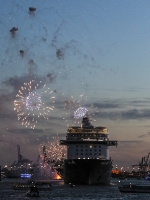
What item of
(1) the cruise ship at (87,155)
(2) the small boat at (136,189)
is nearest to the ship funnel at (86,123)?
(1) the cruise ship at (87,155)

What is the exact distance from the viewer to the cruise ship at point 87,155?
164375mm

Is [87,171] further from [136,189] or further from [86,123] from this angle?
[136,189]

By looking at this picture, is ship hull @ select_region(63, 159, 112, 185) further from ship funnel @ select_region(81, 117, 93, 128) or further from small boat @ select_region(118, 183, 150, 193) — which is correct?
small boat @ select_region(118, 183, 150, 193)

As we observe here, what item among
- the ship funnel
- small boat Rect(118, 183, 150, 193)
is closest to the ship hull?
the ship funnel

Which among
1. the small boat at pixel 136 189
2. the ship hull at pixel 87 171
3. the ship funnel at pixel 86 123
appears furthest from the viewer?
the ship funnel at pixel 86 123

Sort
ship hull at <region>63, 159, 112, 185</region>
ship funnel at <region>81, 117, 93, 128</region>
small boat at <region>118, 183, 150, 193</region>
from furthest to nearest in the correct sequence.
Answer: ship funnel at <region>81, 117, 93, 128</region> → ship hull at <region>63, 159, 112, 185</region> → small boat at <region>118, 183, 150, 193</region>

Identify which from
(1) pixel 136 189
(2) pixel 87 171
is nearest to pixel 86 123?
(2) pixel 87 171

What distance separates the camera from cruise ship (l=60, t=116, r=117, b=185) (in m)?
164

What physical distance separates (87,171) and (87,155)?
864 centimetres

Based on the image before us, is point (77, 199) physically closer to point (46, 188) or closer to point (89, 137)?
point (46, 188)

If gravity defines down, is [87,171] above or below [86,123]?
below

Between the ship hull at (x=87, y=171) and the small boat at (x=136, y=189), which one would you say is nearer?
the small boat at (x=136, y=189)

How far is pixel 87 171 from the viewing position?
163 meters

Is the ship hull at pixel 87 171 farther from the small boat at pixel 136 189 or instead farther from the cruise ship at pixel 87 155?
the small boat at pixel 136 189
